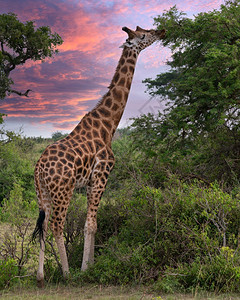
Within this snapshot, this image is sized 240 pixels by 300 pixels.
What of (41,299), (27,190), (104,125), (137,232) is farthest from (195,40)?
(27,190)

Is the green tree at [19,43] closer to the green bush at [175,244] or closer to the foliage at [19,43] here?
the foliage at [19,43]

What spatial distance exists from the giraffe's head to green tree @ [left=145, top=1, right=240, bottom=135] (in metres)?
2.09

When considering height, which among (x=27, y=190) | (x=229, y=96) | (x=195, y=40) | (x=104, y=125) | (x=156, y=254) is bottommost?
(x=156, y=254)

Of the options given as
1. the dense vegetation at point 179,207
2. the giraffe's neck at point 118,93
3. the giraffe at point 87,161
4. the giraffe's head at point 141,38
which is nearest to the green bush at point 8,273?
the dense vegetation at point 179,207

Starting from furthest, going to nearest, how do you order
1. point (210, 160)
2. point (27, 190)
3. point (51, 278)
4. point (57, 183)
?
point (27, 190) < point (210, 160) < point (51, 278) < point (57, 183)

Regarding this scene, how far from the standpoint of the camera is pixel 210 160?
11820mm

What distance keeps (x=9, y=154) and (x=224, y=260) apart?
14.7m

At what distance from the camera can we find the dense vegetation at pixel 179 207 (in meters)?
6.30

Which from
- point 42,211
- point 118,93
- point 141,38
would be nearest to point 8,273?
point 42,211

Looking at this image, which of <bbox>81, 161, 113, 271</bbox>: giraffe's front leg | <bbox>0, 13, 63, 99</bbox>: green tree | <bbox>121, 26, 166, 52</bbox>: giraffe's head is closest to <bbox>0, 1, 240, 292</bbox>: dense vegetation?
<bbox>81, 161, 113, 271</bbox>: giraffe's front leg

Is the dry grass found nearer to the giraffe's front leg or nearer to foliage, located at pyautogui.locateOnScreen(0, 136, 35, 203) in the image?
the giraffe's front leg

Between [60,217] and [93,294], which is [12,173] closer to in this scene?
[60,217]

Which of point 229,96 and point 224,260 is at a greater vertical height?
point 229,96

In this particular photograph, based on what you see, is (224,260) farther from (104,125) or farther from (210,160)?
(210,160)
